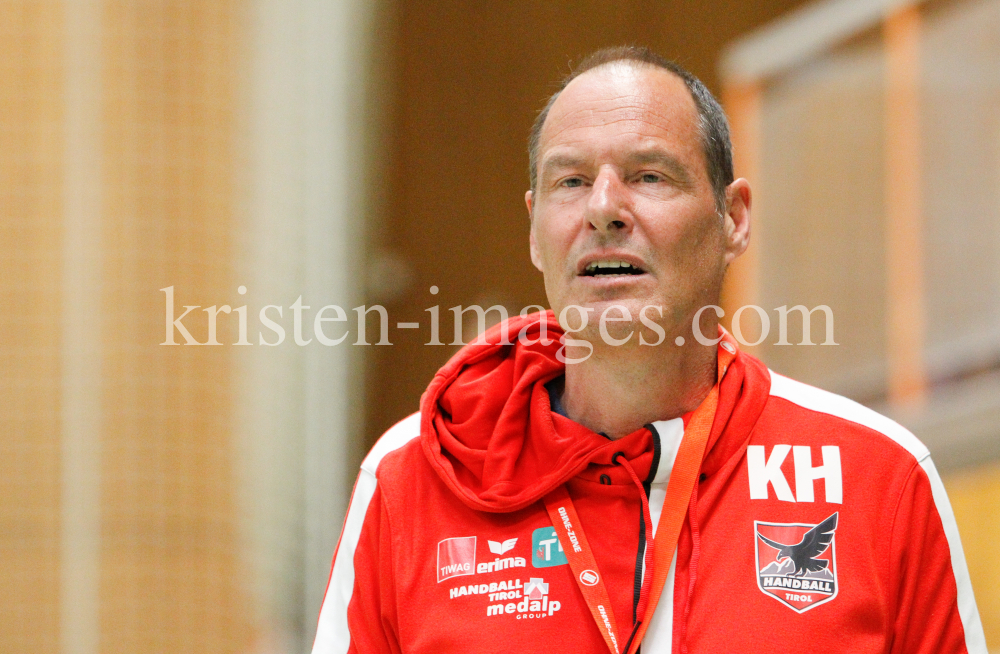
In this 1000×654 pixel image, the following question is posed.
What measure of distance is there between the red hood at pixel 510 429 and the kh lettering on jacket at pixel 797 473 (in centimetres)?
6

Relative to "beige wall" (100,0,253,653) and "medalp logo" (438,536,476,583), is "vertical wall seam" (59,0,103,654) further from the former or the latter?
"medalp logo" (438,536,476,583)

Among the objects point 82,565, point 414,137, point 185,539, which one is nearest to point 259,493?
point 185,539

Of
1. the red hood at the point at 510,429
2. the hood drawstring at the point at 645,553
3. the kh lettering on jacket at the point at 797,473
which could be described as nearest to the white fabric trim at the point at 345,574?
the red hood at the point at 510,429

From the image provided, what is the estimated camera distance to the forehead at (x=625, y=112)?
6.91 feet

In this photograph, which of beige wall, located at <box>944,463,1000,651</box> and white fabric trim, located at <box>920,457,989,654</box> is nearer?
white fabric trim, located at <box>920,457,989,654</box>

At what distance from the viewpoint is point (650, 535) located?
6.39 ft

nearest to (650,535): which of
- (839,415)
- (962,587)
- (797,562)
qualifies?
(797,562)

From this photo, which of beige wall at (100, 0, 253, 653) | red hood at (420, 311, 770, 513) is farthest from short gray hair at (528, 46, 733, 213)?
beige wall at (100, 0, 253, 653)

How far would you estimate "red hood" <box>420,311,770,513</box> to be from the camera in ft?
6.59

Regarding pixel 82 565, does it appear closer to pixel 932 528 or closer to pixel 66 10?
pixel 66 10

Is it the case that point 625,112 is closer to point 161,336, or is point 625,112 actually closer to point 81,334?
point 161,336

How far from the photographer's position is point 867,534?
1888 mm

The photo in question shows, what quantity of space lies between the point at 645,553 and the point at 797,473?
1.03ft

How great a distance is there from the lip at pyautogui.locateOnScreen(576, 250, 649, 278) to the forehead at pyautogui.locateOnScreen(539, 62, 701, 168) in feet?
0.70
